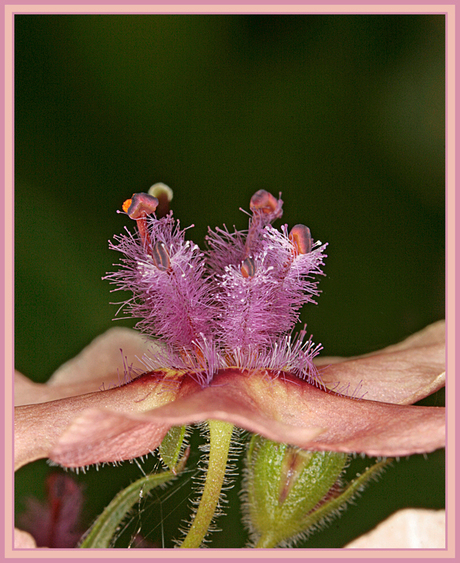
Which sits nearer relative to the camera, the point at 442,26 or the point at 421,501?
the point at 421,501

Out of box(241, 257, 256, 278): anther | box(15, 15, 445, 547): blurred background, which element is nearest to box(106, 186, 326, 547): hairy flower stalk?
box(241, 257, 256, 278): anther

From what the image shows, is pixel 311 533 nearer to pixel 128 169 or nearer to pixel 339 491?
pixel 339 491

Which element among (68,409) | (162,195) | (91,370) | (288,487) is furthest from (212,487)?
(91,370)

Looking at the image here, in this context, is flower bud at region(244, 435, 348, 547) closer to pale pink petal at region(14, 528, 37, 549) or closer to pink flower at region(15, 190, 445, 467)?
pink flower at region(15, 190, 445, 467)

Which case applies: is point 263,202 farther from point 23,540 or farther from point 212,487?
point 23,540

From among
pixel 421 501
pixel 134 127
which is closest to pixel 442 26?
pixel 134 127

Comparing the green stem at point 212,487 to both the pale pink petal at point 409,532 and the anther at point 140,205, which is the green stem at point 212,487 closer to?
the pale pink petal at point 409,532
